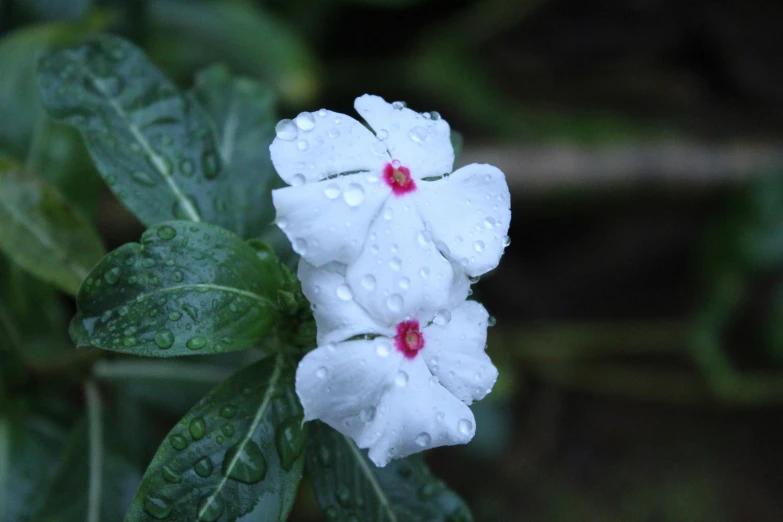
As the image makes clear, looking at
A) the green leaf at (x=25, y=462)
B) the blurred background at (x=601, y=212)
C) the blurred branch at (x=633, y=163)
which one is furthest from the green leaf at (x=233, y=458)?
the blurred branch at (x=633, y=163)

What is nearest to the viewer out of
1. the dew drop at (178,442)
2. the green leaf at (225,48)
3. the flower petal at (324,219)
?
the flower petal at (324,219)

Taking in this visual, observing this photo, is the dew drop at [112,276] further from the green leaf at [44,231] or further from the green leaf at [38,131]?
the green leaf at [38,131]

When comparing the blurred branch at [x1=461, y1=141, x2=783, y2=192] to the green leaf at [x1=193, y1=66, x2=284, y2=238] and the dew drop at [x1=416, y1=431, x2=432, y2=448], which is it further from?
the dew drop at [x1=416, y1=431, x2=432, y2=448]

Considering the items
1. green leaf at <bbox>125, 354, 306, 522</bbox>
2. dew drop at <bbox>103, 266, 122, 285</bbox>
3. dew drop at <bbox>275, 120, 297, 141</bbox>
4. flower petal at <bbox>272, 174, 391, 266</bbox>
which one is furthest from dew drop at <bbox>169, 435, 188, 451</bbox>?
dew drop at <bbox>275, 120, 297, 141</bbox>

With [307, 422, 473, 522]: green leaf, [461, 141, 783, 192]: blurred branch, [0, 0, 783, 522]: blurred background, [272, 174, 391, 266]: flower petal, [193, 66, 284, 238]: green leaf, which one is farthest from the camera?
[461, 141, 783, 192]: blurred branch

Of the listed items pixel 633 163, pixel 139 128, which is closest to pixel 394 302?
pixel 139 128

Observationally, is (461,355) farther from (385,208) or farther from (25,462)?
(25,462)
